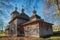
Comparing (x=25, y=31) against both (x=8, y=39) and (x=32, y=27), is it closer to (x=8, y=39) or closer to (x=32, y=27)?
(x=32, y=27)

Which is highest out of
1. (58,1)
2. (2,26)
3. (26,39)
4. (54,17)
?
(58,1)

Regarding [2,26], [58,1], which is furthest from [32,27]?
[2,26]

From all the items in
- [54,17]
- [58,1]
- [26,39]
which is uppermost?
[58,1]

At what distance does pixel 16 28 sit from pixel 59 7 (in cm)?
1292

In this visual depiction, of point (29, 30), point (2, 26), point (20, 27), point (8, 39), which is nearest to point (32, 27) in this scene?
point (29, 30)

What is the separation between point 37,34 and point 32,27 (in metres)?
2.17

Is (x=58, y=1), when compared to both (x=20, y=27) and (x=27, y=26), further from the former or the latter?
(x=20, y=27)

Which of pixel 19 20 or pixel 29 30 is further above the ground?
pixel 19 20

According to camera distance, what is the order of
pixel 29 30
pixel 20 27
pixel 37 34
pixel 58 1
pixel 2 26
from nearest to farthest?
1. pixel 2 26
2. pixel 58 1
3. pixel 37 34
4. pixel 29 30
5. pixel 20 27

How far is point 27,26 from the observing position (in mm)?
31578

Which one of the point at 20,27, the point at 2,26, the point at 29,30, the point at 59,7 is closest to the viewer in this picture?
the point at 2,26

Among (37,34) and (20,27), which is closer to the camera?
(37,34)

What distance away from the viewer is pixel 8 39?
25.2 metres

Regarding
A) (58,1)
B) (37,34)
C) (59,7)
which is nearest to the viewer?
(58,1)
